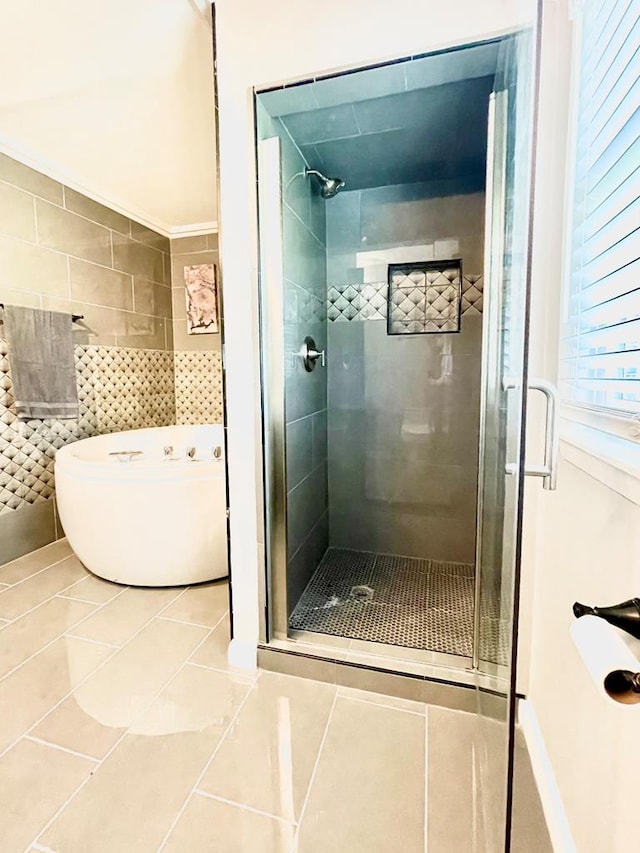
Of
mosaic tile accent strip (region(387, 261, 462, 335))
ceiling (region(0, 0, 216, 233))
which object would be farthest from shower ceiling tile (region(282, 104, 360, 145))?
mosaic tile accent strip (region(387, 261, 462, 335))

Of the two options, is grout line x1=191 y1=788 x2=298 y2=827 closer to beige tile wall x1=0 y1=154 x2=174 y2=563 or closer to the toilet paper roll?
the toilet paper roll

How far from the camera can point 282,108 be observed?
1.49 metres

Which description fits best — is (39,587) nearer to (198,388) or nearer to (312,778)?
(312,778)

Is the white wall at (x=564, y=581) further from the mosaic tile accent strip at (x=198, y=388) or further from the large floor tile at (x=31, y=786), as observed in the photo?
the mosaic tile accent strip at (x=198, y=388)

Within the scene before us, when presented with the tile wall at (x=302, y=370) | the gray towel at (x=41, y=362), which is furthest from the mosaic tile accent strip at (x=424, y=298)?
the gray towel at (x=41, y=362)

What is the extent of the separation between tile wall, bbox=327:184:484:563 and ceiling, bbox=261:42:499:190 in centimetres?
20

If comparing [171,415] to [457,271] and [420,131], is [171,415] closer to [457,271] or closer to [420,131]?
[457,271]

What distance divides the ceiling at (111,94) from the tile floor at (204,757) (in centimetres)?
243

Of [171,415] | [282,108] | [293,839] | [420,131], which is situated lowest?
[293,839]

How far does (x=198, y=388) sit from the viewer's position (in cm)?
379

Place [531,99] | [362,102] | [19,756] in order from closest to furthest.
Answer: [531,99], [19,756], [362,102]

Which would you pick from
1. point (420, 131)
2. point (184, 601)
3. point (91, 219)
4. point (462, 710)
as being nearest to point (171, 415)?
point (91, 219)

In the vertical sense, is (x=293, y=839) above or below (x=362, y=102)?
below

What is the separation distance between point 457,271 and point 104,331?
2.48m
